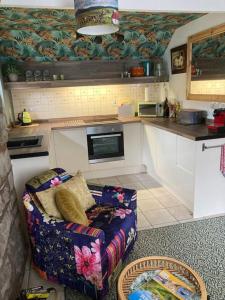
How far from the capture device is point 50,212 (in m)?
1.70

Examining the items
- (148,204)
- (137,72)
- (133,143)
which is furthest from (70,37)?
(148,204)

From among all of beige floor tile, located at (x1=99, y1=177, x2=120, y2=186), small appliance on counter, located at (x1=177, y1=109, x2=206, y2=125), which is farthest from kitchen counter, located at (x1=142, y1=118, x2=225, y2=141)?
beige floor tile, located at (x1=99, y1=177, x2=120, y2=186)

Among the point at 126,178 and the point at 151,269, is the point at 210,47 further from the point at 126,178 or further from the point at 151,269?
the point at 151,269

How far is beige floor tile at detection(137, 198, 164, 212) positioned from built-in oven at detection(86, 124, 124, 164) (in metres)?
1.00

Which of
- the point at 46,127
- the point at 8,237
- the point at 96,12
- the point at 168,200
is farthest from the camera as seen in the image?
the point at 46,127

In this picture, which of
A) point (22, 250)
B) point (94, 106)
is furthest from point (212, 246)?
point (94, 106)

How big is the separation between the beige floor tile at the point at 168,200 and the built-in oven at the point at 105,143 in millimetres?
1027

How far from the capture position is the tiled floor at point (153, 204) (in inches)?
101

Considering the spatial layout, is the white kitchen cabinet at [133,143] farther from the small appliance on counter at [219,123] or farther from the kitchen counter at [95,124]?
the small appliance on counter at [219,123]

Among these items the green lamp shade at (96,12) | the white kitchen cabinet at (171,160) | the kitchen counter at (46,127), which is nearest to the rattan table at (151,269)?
the kitchen counter at (46,127)

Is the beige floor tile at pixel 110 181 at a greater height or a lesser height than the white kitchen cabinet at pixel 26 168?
lesser

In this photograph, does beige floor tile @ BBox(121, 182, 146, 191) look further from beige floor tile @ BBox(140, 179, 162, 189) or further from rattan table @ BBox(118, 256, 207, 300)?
rattan table @ BBox(118, 256, 207, 300)

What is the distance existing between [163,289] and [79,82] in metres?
3.09

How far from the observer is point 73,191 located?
1905 millimetres
